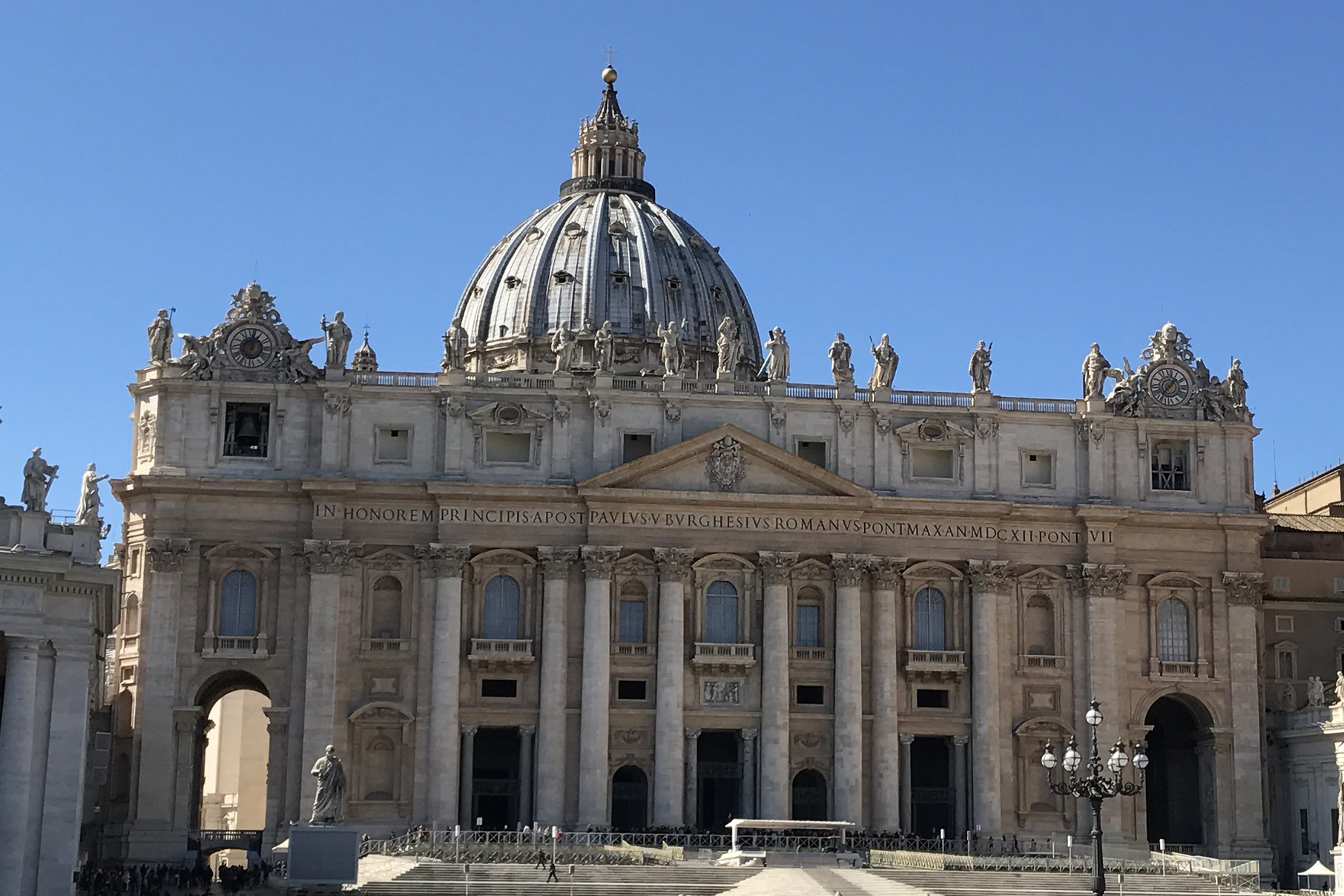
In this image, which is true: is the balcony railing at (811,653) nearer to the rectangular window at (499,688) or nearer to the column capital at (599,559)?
the column capital at (599,559)

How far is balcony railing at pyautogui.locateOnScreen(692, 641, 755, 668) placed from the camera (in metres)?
81.9

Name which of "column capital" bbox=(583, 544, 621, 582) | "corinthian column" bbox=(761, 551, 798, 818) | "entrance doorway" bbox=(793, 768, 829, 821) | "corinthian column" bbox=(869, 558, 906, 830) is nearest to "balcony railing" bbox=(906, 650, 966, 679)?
"corinthian column" bbox=(869, 558, 906, 830)

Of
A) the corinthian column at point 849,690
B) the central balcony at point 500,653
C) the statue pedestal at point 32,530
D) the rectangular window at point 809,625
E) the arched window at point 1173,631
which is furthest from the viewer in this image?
the arched window at point 1173,631

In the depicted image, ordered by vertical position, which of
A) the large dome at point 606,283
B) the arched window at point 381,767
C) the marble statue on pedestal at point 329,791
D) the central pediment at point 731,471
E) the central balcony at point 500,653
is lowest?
the marble statue on pedestal at point 329,791

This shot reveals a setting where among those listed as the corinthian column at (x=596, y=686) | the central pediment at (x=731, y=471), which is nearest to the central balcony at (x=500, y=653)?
the corinthian column at (x=596, y=686)

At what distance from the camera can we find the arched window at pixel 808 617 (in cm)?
8338

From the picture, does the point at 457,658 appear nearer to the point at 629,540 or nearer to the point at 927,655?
the point at 629,540

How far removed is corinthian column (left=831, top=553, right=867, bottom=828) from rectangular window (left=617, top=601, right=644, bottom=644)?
716 cm

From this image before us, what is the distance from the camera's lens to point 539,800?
80.2m

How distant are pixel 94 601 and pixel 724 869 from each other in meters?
22.6

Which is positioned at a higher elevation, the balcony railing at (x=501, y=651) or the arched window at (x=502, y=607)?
the arched window at (x=502, y=607)

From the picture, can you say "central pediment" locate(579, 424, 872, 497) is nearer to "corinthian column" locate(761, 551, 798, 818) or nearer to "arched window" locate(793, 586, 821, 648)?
"corinthian column" locate(761, 551, 798, 818)

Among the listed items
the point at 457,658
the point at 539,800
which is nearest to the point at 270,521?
the point at 457,658

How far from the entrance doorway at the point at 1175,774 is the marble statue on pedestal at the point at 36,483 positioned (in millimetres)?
47108
